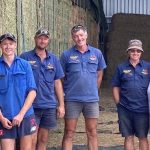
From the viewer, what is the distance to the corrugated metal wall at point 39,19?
23.6 feet

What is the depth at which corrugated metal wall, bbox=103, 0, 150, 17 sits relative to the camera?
2117cm

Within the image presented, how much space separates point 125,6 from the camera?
70.0 feet

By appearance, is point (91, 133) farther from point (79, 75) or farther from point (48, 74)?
point (48, 74)

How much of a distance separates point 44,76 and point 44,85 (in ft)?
0.34

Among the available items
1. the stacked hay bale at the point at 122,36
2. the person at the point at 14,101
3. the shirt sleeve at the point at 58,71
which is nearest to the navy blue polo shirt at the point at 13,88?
the person at the point at 14,101

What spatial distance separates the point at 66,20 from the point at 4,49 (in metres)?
6.52

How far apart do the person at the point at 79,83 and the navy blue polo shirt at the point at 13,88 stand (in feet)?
4.22

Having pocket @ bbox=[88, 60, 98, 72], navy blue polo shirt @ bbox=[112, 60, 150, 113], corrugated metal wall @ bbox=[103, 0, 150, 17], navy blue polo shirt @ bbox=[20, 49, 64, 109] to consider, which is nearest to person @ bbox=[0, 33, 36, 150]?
navy blue polo shirt @ bbox=[20, 49, 64, 109]

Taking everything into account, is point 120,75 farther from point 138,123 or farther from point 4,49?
point 4,49

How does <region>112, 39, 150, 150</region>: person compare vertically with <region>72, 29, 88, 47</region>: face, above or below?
below

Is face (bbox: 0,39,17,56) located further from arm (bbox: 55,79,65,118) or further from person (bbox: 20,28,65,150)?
arm (bbox: 55,79,65,118)

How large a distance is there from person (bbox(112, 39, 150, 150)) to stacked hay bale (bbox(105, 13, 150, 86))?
11.8 m

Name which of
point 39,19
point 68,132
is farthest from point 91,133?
point 39,19

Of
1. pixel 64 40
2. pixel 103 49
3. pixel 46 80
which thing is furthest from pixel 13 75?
pixel 103 49
